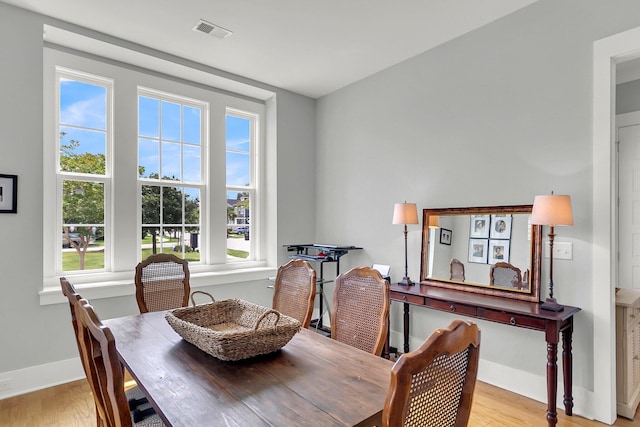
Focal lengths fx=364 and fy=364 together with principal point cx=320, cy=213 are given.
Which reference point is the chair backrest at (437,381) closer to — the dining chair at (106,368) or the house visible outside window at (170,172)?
the dining chair at (106,368)

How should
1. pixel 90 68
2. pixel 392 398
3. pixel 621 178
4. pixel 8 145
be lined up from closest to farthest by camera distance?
pixel 392 398 → pixel 8 145 → pixel 90 68 → pixel 621 178

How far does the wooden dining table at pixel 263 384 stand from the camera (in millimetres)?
1133

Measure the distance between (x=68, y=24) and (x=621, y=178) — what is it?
17.2ft

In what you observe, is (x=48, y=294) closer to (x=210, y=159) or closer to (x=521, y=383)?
(x=210, y=159)

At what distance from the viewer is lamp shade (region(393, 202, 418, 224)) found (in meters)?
3.29

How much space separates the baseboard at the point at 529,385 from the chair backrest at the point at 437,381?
208 centimetres

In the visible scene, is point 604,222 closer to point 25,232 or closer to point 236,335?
point 236,335

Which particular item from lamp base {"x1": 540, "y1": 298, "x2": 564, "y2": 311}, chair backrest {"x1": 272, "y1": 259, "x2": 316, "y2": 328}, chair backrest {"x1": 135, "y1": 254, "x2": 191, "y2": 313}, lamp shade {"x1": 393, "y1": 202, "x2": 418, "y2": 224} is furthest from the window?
lamp base {"x1": 540, "y1": 298, "x2": 564, "y2": 311}

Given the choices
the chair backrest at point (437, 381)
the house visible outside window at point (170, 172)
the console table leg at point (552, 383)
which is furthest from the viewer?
the house visible outside window at point (170, 172)

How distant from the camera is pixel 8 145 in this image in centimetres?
275

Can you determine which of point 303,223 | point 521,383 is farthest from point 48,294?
point 521,383

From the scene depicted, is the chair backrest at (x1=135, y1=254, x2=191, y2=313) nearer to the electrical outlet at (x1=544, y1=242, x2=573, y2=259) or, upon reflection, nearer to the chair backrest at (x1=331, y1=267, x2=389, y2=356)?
the chair backrest at (x1=331, y1=267, x2=389, y2=356)

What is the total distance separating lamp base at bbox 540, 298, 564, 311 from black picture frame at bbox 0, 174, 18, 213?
3893 millimetres

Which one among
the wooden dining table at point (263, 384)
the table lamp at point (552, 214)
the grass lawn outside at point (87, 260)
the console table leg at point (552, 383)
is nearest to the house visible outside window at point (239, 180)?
the grass lawn outside at point (87, 260)
